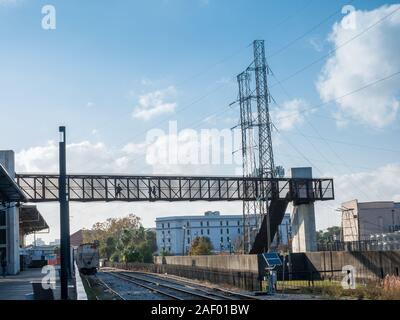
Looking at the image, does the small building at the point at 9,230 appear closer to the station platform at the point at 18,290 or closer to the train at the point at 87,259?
the train at the point at 87,259

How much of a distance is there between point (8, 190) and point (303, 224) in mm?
38421

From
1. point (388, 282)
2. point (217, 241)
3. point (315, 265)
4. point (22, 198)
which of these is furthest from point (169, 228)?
point (388, 282)

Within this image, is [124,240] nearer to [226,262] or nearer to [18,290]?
[226,262]

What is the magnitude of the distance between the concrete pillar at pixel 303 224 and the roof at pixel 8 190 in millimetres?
35112

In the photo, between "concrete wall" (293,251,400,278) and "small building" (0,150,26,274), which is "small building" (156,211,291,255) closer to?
"small building" (0,150,26,274)

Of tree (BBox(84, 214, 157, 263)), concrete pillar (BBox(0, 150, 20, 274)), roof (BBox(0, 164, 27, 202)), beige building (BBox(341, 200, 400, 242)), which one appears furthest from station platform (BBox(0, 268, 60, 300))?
beige building (BBox(341, 200, 400, 242))

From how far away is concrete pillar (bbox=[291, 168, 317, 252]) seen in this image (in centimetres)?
6378

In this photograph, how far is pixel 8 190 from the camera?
36.8 meters

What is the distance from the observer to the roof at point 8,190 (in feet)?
106

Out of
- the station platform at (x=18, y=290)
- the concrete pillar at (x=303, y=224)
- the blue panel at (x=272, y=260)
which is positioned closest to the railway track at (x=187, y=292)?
the blue panel at (x=272, y=260)

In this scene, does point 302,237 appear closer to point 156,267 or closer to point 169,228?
point 156,267

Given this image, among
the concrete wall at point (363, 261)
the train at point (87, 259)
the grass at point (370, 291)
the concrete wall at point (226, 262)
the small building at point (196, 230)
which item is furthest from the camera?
the small building at point (196, 230)

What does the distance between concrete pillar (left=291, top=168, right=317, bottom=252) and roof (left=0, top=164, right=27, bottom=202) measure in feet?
115
